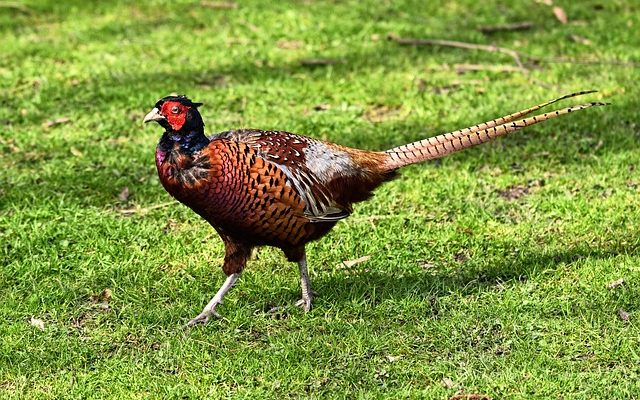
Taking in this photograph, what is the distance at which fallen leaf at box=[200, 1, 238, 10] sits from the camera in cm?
1021

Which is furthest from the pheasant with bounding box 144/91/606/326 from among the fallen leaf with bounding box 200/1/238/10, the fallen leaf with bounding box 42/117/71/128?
the fallen leaf with bounding box 200/1/238/10

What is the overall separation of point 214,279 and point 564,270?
1988mm

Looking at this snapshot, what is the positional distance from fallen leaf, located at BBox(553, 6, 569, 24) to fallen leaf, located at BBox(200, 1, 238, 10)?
3.22 meters

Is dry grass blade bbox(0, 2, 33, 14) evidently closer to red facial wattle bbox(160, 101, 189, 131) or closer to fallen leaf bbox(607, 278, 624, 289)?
red facial wattle bbox(160, 101, 189, 131)

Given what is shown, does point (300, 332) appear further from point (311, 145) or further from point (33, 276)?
point (33, 276)

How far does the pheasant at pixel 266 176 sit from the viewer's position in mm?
4793

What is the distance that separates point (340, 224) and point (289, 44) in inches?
137

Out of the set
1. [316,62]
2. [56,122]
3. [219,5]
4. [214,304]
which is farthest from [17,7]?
[214,304]

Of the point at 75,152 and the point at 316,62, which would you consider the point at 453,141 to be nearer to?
the point at 75,152

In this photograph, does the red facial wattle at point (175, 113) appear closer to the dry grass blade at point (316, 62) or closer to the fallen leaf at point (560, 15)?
the dry grass blade at point (316, 62)

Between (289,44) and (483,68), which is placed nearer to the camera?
(483,68)

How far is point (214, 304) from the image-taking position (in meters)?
5.28

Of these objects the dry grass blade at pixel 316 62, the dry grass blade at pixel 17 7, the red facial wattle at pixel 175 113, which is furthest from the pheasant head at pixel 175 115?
the dry grass blade at pixel 17 7

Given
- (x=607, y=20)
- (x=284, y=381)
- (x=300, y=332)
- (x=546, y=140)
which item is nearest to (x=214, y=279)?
(x=300, y=332)
